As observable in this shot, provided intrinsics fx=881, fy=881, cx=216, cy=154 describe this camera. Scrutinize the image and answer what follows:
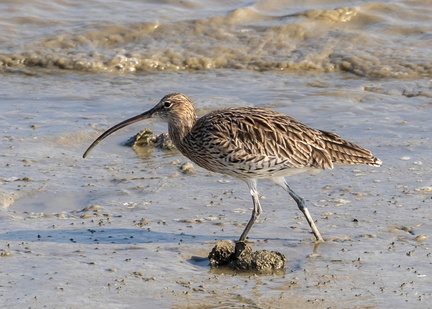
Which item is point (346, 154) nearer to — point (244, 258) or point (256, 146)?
point (256, 146)

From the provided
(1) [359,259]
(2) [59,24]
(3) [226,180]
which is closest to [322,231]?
(1) [359,259]

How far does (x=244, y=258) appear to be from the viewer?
6.46 meters

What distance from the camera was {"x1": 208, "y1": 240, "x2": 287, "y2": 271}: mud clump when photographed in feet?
21.1

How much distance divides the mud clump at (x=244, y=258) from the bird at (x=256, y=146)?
1.67 feet

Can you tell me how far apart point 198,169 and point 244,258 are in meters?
2.54

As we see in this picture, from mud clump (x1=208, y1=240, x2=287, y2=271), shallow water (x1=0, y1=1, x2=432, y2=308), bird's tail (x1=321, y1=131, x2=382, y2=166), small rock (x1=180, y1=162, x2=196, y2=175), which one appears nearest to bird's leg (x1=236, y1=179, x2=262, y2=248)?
shallow water (x1=0, y1=1, x2=432, y2=308)

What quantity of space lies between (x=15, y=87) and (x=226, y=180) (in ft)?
15.3

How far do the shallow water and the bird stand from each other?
1.40 ft

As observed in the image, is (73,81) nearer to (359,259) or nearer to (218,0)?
(218,0)

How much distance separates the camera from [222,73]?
42.8 feet

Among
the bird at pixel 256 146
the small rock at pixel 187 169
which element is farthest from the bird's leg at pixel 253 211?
the small rock at pixel 187 169

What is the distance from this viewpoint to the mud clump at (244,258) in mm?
6426

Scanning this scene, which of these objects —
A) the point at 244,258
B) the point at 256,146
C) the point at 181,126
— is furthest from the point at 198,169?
the point at 244,258

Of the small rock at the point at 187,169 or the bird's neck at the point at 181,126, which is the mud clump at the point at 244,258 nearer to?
the bird's neck at the point at 181,126
